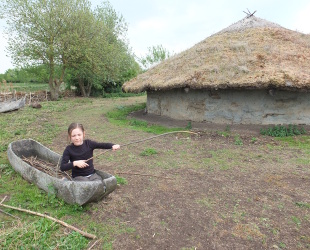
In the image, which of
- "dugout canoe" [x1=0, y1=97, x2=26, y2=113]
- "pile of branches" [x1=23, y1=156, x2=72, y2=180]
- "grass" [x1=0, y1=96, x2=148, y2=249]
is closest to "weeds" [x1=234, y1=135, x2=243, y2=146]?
"grass" [x1=0, y1=96, x2=148, y2=249]

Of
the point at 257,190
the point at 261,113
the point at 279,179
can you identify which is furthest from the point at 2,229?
the point at 261,113

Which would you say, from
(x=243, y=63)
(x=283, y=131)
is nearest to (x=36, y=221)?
(x=283, y=131)

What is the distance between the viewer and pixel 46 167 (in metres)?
4.94

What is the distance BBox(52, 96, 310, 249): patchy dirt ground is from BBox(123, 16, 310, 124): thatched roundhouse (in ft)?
4.76

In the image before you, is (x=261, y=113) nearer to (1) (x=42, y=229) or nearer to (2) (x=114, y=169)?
(2) (x=114, y=169)

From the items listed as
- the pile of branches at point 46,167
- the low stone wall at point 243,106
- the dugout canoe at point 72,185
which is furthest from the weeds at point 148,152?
the low stone wall at point 243,106

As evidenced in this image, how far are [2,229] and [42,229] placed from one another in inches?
21.8

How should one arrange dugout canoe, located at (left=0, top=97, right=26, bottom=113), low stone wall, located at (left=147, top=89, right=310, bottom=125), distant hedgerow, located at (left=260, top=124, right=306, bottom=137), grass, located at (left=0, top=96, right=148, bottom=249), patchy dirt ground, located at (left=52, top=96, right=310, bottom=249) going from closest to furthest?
grass, located at (left=0, top=96, right=148, bottom=249), patchy dirt ground, located at (left=52, top=96, right=310, bottom=249), distant hedgerow, located at (left=260, top=124, right=306, bottom=137), low stone wall, located at (left=147, top=89, right=310, bottom=125), dugout canoe, located at (left=0, top=97, right=26, bottom=113)

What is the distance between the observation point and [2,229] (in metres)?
3.15

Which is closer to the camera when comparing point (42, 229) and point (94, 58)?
point (42, 229)

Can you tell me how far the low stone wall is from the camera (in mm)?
7984

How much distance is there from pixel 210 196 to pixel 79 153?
2284 millimetres

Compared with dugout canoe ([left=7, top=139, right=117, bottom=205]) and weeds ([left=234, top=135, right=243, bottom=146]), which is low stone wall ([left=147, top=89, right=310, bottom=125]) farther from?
dugout canoe ([left=7, top=139, right=117, bottom=205])

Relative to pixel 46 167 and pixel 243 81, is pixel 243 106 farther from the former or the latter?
pixel 46 167
